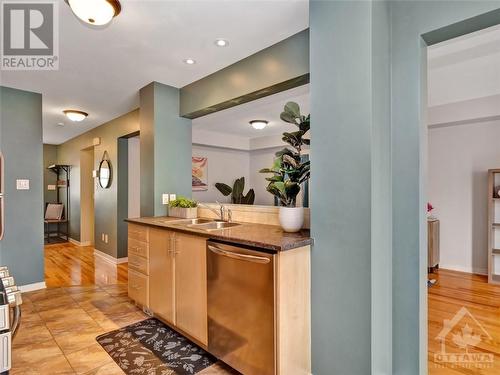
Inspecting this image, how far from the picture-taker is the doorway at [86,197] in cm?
643

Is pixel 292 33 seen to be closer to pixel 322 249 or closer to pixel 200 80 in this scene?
pixel 200 80

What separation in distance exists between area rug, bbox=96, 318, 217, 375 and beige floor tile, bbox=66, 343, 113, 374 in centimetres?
5

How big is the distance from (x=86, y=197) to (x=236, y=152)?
3.66 metres

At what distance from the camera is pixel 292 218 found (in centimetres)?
206

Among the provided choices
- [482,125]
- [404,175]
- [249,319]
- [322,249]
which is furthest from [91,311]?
[482,125]

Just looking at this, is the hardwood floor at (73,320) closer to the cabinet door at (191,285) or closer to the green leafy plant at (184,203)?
the cabinet door at (191,285)

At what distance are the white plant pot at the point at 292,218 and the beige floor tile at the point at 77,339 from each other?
189 cm

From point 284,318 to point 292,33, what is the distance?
7.03 ft

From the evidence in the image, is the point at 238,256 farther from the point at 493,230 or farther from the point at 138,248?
the point at 493,230

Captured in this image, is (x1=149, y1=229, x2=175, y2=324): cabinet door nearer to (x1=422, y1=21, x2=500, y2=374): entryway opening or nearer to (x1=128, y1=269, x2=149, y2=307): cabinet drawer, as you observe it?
(x1=128, y1=269, x2=149, y2=307): cabinet drawer

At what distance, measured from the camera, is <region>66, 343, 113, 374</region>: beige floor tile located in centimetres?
201

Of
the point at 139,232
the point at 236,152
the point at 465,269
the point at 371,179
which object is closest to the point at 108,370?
the point at 139,232

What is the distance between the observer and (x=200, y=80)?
3283mm

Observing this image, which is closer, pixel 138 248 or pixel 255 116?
pixel 138 248
